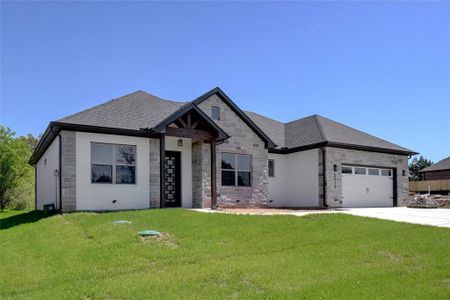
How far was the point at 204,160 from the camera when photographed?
677 inches

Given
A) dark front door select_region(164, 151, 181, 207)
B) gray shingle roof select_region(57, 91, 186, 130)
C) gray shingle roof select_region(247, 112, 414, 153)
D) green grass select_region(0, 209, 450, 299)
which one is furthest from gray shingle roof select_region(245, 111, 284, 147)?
green grass select_region(0, 209, 450, 299)

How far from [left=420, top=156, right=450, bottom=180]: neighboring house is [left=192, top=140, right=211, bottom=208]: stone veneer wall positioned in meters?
31.6

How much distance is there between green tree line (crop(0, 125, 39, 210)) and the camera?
27.2 metres

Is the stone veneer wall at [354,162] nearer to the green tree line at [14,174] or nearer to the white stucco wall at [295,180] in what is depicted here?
the white stucco wall at [295,180]

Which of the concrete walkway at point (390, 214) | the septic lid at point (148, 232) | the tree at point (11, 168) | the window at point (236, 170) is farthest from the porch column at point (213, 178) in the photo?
the tree at point (11, 168)

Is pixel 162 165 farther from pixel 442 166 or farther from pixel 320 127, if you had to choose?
pixel 442 166

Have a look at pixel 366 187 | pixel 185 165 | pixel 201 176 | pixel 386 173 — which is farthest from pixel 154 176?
pixel 386 173

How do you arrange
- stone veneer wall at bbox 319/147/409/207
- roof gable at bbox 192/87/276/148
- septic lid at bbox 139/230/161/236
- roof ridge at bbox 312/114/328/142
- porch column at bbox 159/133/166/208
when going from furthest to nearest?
roof ridge at bbox 312/114/328/142
stone veneer wall at bbox 319/147/409/207
roof gable at bbox 192/87/276/148
porch column at bbox 159/133/166/208
septic lid at bbox 139/230/161/236

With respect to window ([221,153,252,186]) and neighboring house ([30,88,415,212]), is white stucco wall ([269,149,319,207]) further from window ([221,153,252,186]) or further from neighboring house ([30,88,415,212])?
window ([221,153,252,186])

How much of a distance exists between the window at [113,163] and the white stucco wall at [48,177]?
1942mm

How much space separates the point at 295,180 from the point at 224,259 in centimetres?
1402

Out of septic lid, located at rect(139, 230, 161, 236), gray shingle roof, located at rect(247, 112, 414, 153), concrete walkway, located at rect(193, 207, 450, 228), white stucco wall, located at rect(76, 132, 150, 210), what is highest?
gray shingle roof, located at rect(247, 112, 414, 153)

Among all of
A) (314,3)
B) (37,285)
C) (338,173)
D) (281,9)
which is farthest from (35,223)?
(338,173)

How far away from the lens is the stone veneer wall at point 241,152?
18.2 m
